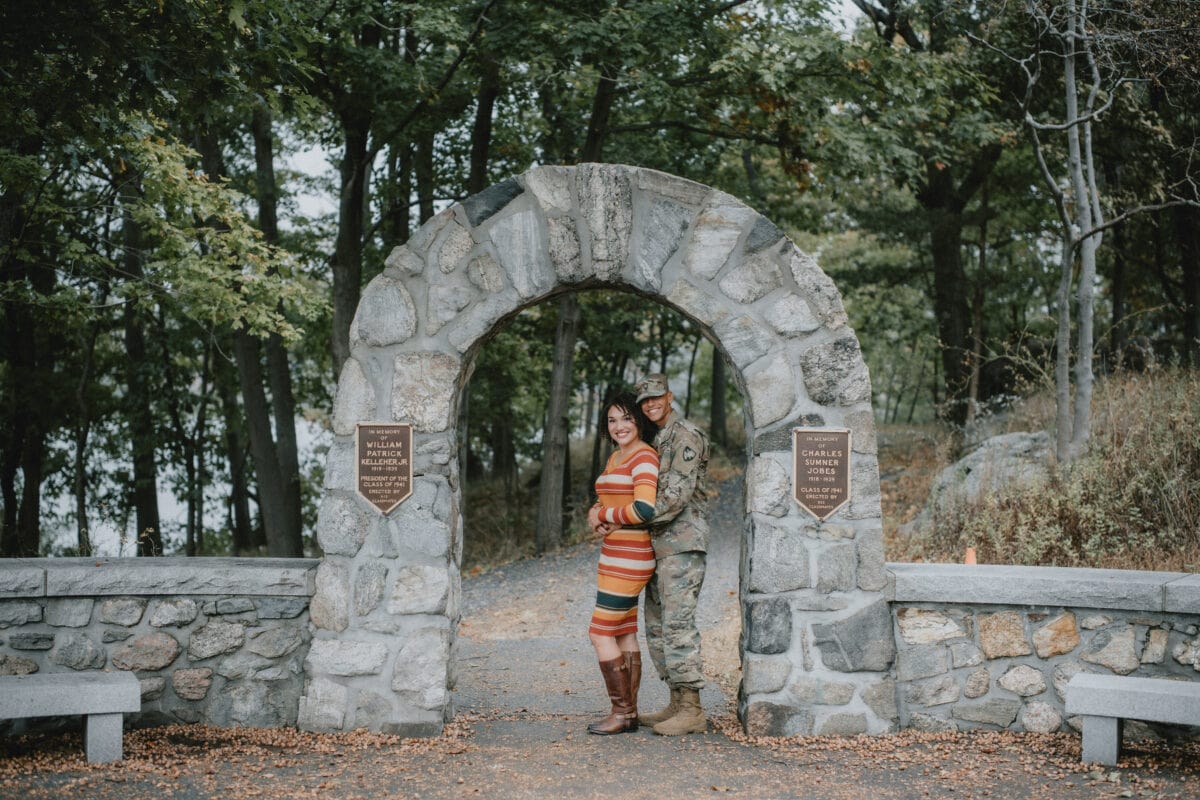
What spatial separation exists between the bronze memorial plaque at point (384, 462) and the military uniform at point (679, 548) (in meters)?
1.25

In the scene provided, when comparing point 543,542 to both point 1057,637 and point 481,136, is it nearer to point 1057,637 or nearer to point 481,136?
point 481,136

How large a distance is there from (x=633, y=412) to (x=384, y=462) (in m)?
1.27

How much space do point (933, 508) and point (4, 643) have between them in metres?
7.38

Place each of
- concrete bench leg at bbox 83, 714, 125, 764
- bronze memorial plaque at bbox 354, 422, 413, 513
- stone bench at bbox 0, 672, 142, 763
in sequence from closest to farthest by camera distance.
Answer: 1. stone bench at bbox 0, 672, 142, 763
2. concrete bench leg at bbox 83, 714, 125, 764
3. bronze memorial plaque at bbox 354, 422, 413, 513

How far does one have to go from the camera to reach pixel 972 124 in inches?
446

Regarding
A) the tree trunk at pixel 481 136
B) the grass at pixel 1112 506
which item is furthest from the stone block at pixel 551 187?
the tree trunk at pixel 481 136

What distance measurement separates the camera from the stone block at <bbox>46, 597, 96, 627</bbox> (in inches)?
192

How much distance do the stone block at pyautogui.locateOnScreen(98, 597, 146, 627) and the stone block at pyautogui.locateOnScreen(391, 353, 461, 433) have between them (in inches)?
60.1

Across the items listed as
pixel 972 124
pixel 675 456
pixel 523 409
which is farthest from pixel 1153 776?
pixel 523 409

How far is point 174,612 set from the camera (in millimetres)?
4957

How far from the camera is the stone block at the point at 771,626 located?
4.95 metres

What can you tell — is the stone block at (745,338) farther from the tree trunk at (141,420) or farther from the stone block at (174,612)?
the tree trunk at (141,420)

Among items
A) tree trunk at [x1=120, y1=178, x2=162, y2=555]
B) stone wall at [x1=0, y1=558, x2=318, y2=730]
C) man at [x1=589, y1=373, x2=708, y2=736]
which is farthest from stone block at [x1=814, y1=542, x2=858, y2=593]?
tree trunk at [x1=120, y1=178, x2=162, y2=555]

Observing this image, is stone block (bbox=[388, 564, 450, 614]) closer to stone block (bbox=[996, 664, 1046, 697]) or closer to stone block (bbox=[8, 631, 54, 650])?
stone block (bbox=[8, 631, 54, 650])
